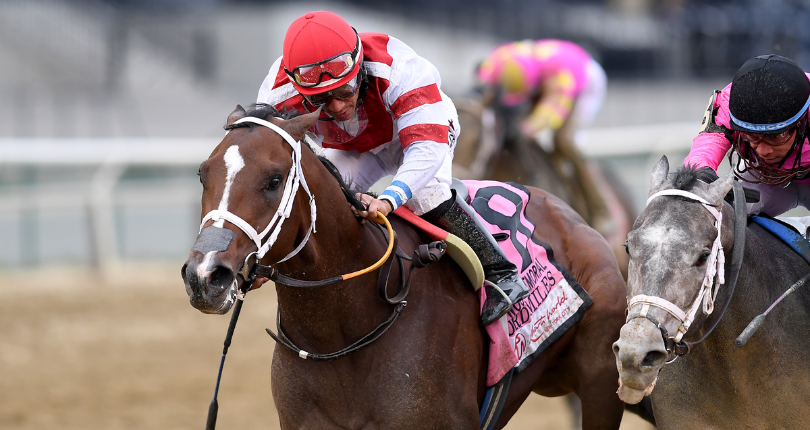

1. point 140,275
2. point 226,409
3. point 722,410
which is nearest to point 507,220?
point 722,410

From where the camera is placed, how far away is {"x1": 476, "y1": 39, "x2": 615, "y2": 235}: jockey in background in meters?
7.04

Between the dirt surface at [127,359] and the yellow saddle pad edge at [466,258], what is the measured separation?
8.90ft

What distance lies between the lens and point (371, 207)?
3.10 metres

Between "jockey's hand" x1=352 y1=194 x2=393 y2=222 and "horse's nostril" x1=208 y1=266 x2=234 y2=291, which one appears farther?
"jockey's hand" x1=352 y1=194 x2=393 y2=222

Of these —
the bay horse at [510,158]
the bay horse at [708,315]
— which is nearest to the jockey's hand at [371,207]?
the bay horse at [708,315]

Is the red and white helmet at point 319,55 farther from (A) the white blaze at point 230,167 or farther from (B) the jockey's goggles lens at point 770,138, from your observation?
(B) the jockey's goggles lens at point 770,138

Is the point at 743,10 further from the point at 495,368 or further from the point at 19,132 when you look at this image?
the point at 495,368

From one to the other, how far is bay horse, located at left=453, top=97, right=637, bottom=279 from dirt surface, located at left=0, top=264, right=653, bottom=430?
149 centimetres

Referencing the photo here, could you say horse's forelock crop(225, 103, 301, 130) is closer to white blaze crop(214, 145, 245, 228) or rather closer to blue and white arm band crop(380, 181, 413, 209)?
white blaze crop(214, 145, 245, 228)

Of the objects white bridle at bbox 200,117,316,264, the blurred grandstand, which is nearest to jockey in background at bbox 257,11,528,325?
white bridle at bbox 200,117,316,264

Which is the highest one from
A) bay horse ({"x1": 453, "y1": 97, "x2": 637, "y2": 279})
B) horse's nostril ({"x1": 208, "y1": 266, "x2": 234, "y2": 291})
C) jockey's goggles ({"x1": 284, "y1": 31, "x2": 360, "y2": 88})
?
jockey's goggles ({"x1": 284, "y1": 31, "x2": 360, "y2": 88})

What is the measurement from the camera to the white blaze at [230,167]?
2.73m

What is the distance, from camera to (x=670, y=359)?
9.15 ft

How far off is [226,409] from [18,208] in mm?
4573
